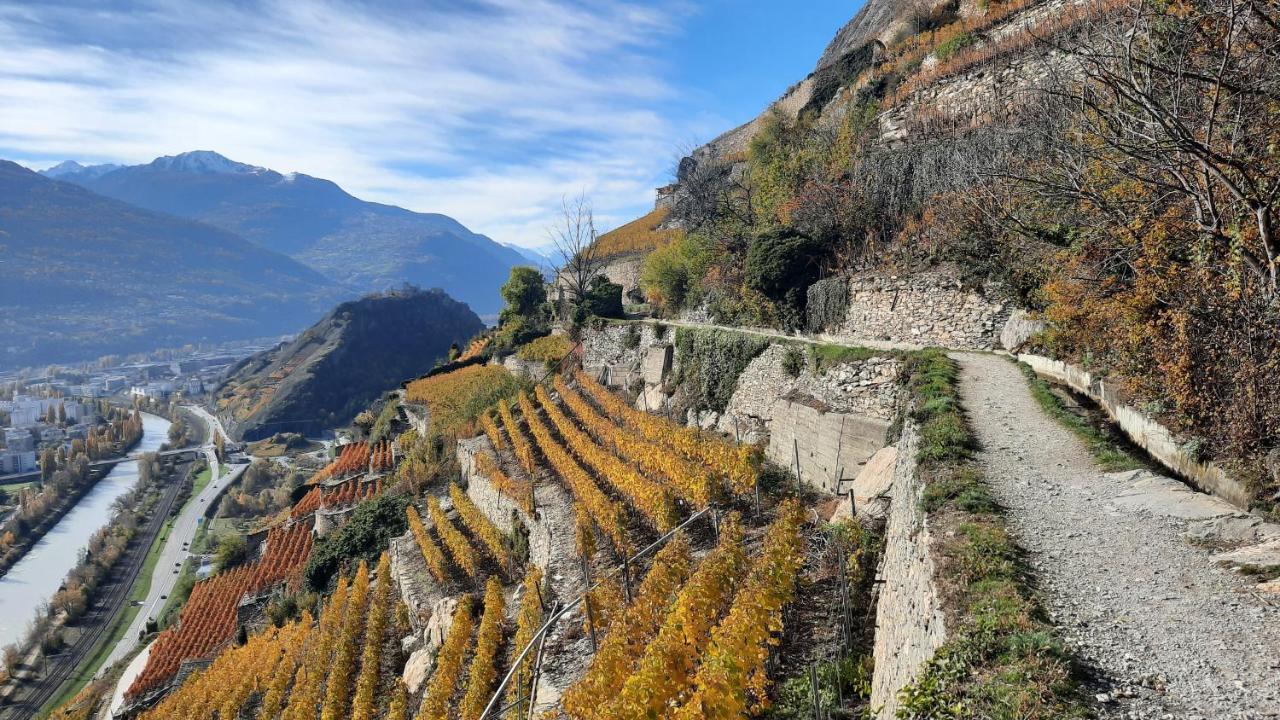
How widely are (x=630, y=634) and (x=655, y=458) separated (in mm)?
5968

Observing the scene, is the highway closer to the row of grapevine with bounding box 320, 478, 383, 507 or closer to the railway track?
the railway track

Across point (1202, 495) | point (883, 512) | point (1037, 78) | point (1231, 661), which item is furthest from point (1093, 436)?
point (1037, 78)

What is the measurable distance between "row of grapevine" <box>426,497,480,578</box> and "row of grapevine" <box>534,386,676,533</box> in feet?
12.0

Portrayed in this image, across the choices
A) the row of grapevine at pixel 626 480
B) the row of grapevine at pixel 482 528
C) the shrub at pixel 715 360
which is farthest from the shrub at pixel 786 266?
the row of grapevine at pixel 482 528

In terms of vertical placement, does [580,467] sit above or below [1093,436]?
below

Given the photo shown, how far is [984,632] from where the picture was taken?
432 cm

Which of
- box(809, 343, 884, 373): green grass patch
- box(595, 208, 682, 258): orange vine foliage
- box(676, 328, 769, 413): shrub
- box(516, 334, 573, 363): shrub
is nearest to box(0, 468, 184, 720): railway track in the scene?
box(516, 334, 573, 363): shrub

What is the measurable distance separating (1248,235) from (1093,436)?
2.80 meters

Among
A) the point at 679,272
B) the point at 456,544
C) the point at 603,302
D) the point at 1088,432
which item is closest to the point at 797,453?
the point at 1088,432

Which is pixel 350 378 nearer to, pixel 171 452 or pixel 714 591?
pixel 171 452

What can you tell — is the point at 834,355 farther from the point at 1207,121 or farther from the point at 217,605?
the point at 217,605

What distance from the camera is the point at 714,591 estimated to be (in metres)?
7.70

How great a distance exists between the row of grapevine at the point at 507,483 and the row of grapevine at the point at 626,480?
1.71 meters

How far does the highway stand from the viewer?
3859cm
